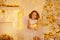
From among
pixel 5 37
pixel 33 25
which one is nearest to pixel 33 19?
pixel 33 25

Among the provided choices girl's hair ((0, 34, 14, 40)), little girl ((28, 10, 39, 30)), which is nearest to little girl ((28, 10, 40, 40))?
little girl ((28, 10, 39, 30))

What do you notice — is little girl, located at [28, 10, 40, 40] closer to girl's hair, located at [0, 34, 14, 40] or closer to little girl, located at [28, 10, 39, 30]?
little girl, located at [28, 10, 39, 30]

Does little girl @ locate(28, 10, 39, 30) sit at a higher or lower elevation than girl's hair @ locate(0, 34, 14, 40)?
higher

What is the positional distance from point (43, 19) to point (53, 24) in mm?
117

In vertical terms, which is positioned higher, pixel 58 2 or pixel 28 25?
pixel 58 2

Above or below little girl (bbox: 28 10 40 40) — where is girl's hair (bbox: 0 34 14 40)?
below

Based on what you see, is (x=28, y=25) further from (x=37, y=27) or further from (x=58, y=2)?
(x=58, y=2)

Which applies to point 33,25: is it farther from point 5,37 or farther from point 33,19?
point 5,37

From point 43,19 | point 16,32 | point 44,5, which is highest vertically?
point 44,5

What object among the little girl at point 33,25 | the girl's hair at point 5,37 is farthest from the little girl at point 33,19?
the girl's hair at point 5,37

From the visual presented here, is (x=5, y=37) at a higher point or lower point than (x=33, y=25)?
lower

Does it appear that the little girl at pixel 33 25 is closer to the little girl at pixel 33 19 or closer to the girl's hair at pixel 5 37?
the little girl at pixel 33 19

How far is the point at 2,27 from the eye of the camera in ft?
4.79

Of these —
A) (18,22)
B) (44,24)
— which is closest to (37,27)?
(44,24)
